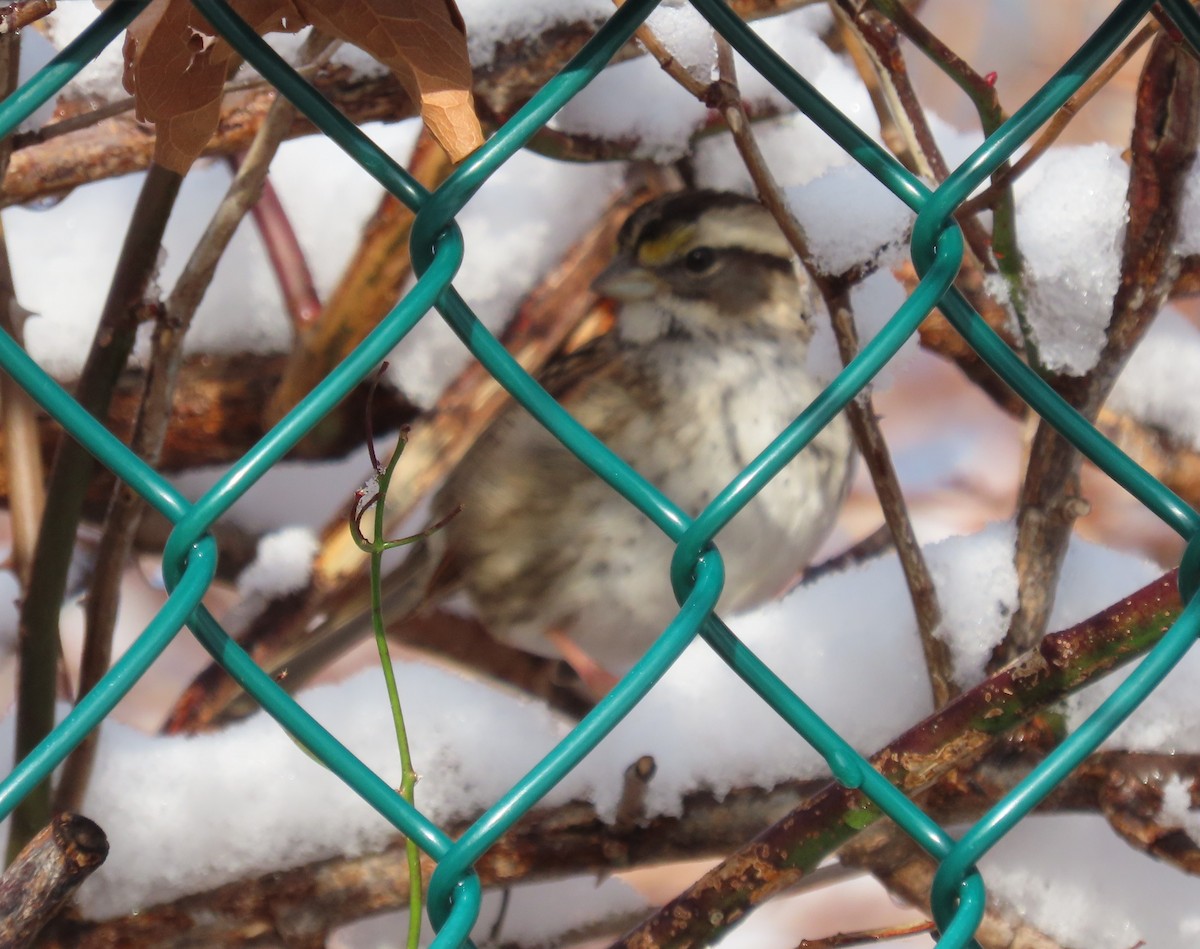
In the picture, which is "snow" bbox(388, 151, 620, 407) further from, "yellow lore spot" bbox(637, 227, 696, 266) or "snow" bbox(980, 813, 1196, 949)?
"snow" bbox(980, 813, 1196, 949)

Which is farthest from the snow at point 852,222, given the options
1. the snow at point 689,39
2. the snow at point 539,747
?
the snow at point 539,747

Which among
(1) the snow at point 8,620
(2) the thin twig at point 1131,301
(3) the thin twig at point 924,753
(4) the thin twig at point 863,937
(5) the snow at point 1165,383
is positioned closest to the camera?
(3) the thin twig at point 924,753

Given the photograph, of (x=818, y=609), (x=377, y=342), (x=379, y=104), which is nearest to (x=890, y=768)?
(x=818, y=609)

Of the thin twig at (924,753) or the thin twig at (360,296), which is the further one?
the thin twig at (360,296)

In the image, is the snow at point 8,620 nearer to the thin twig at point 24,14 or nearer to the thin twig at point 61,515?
the thin twig at point 61,515

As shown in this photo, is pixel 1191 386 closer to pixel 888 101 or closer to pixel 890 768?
pixel 888 101
